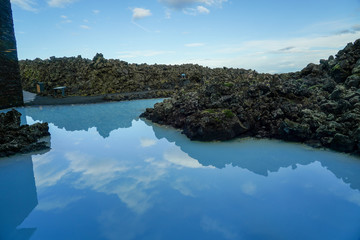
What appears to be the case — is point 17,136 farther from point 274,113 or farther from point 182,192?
point 274,113

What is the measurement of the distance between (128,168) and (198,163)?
2.15 m

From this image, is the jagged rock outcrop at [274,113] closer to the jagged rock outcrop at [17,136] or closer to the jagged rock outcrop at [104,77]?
the jagged rock outcrop at [17,136]

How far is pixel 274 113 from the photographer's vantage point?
10078 millimetres

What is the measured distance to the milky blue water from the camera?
14.2ft

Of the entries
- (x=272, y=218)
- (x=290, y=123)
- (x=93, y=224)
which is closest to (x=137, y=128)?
(x=290, y=123)

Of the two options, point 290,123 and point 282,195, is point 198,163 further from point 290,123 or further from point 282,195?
point 290,123

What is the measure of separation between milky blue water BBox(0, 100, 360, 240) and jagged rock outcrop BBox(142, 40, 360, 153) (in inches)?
22.8

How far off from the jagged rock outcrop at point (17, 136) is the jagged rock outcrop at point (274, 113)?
5.94 m

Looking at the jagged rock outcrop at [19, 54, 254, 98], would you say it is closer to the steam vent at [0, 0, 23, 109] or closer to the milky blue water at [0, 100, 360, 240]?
the steam vent at [0, 0, 23, 109]

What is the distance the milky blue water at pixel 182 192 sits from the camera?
432 centimetres

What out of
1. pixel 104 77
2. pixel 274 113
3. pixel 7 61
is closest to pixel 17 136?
pixel 274 113

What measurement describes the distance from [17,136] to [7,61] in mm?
15670

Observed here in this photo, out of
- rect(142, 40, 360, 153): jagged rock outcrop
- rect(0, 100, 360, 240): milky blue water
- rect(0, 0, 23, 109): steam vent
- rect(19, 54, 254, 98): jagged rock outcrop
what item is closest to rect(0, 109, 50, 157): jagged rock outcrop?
rect(0, 100, 360, 240): milky blue water

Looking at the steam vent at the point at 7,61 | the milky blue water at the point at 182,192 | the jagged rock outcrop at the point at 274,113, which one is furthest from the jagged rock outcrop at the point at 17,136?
the steam vent at the point at 7,61
